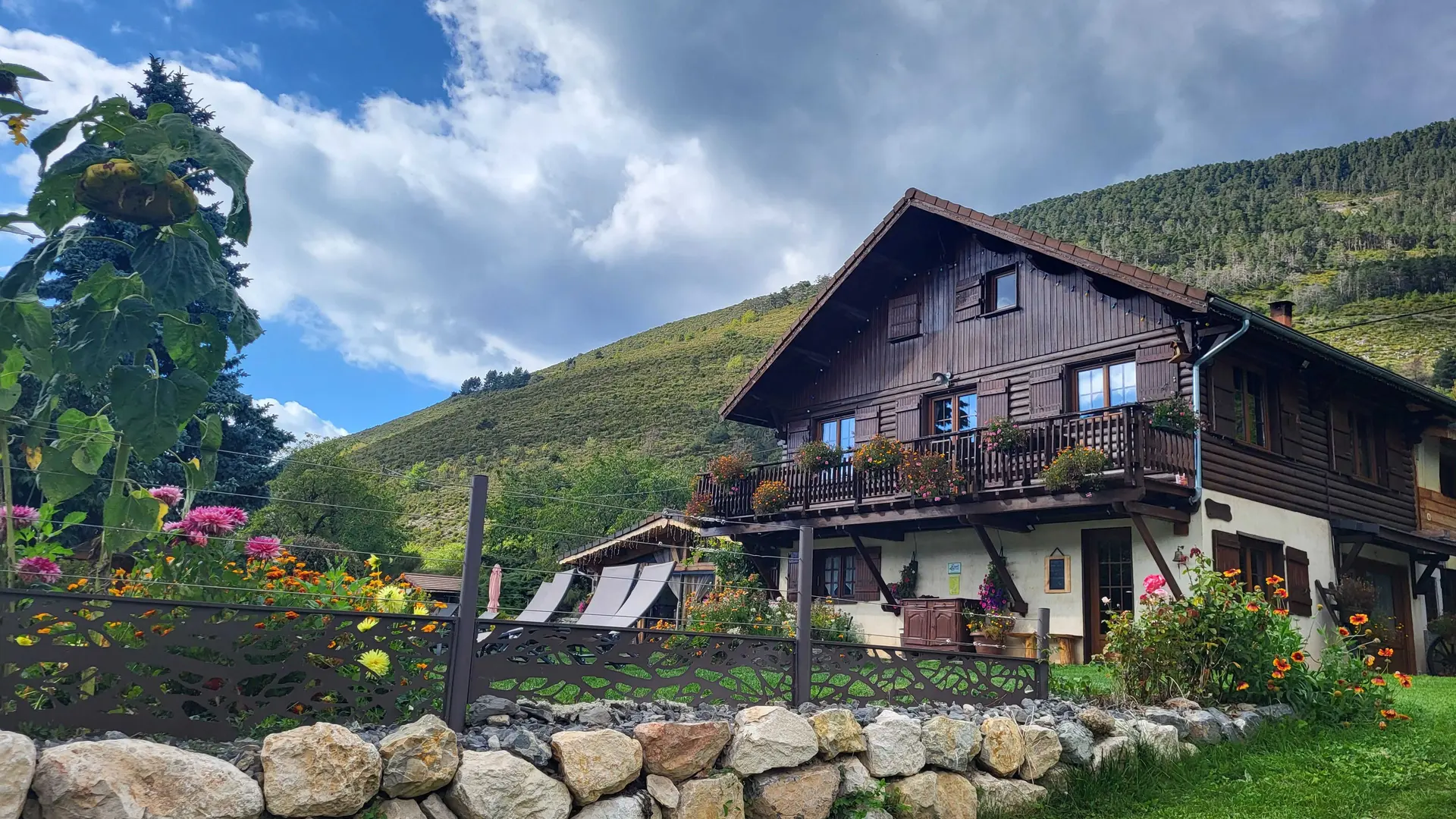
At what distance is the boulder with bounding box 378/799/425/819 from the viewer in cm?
428

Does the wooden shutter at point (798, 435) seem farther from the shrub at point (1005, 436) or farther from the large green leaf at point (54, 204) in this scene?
the large green leaf at point (54, 204)

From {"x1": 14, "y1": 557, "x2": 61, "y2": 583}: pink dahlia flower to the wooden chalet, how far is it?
1102 centimetres

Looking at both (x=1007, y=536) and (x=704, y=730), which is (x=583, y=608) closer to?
(x=1007, y=536)

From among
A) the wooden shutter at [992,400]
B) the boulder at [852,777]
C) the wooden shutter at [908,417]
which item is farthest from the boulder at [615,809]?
the wooden shutter at [908,417]

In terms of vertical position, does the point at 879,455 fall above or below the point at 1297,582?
above

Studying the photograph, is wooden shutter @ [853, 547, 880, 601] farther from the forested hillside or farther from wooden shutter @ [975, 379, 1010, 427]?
the forested hillside

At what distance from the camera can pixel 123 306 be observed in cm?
359

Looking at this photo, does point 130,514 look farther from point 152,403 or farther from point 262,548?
point 262,548

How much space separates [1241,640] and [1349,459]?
1039 cm

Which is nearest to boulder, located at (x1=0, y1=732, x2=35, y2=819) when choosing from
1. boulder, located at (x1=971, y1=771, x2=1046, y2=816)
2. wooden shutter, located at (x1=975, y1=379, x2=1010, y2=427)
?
boulder, located at (x1=971, y1=771, x2=1046, y2=816)

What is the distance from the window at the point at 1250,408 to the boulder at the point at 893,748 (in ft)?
33.3

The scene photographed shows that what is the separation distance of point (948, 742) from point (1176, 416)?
8396 millimetres

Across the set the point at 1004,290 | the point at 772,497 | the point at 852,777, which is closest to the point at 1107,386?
the point at 1004,290

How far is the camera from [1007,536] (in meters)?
15.7
